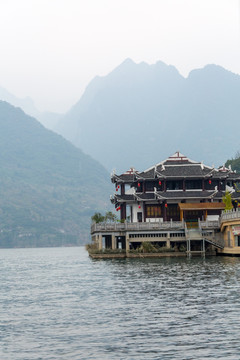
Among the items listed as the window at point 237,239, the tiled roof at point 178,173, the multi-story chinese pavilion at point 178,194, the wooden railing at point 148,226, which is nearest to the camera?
the window at point 237,239

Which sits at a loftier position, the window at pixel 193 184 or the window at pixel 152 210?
the window at pixel 193 184

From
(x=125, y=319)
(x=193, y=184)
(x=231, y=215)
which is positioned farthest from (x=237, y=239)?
(x=125, y=319)

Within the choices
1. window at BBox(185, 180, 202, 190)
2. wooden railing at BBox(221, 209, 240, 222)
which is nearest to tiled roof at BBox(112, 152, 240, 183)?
window at BBox(185, 180, 202, 190)

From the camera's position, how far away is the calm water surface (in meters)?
27.3

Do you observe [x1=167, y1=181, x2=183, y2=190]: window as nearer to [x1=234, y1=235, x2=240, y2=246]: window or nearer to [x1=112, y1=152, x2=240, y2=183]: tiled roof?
[x1=112, y1=152, x2=240, y2=183]: tiled roof

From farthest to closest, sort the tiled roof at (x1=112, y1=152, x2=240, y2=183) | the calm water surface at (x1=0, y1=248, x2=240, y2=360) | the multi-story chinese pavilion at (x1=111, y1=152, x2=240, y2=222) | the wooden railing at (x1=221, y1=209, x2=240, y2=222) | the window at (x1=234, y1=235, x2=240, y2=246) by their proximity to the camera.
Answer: the tiled roof at (x1=112, y1=152, x2=240, y2=183) < the multi-story chinese pavilion at (x1=111, y1=152, x2=240, y2=222) < the window at (x1=234, y1=235, x2=240, y2=246) < the wooden railing at (x1=221, y1=209, x2=240, y2=222) < the calm water surface at (x1=0, y1=248, x2=240, y2=360)

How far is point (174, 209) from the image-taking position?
341 feet

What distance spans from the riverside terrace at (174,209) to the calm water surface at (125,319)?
113ft

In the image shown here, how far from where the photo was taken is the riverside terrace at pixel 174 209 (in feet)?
303

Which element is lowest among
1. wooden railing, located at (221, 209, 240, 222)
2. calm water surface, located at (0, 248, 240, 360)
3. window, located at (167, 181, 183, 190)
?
calm water surface, located at (0, 248, 240, 360)

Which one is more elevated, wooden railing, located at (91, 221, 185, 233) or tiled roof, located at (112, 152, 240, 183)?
tiled roof, located at (112, 152, 240, 183)

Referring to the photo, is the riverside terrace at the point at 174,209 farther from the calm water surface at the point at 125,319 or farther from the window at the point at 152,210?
the calm water surface at the point at 125,319

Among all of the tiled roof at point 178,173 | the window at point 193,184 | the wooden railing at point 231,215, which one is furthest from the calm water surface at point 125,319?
the window at point 193,184

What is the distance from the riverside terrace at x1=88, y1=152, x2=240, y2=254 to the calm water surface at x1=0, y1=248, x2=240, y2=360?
34477mm
